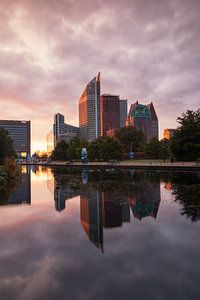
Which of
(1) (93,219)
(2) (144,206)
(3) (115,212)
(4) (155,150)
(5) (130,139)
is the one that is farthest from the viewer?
(5) (130,139)

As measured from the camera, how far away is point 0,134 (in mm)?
46406

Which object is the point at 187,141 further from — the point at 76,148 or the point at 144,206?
the point at 76,148

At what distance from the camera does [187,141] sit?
→ 59.7 m

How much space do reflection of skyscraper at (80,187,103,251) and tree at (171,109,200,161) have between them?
45.6 m

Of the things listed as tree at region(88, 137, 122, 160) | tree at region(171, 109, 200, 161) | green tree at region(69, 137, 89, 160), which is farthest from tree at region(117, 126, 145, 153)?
tree at region(171, 109, 200, 161)

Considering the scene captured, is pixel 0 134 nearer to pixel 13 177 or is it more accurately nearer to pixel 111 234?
pixel 13 177

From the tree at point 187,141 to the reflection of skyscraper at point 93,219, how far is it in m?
45.6

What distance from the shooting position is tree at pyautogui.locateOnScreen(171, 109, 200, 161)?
58.1m

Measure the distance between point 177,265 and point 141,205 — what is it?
27.0 feet

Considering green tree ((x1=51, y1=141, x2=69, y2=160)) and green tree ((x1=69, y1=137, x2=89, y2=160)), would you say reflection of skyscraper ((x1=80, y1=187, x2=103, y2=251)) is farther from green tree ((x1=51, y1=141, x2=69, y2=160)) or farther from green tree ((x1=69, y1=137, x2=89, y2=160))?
green tree ((x1=51, y1=141, x2=69, y2=160))

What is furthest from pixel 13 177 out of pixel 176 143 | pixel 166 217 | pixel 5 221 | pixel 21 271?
pixel 176 143

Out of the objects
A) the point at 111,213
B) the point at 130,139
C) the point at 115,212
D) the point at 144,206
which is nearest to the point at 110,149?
the point at 130,139

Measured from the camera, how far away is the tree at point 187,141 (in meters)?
58.1

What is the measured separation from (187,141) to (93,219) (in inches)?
2046
